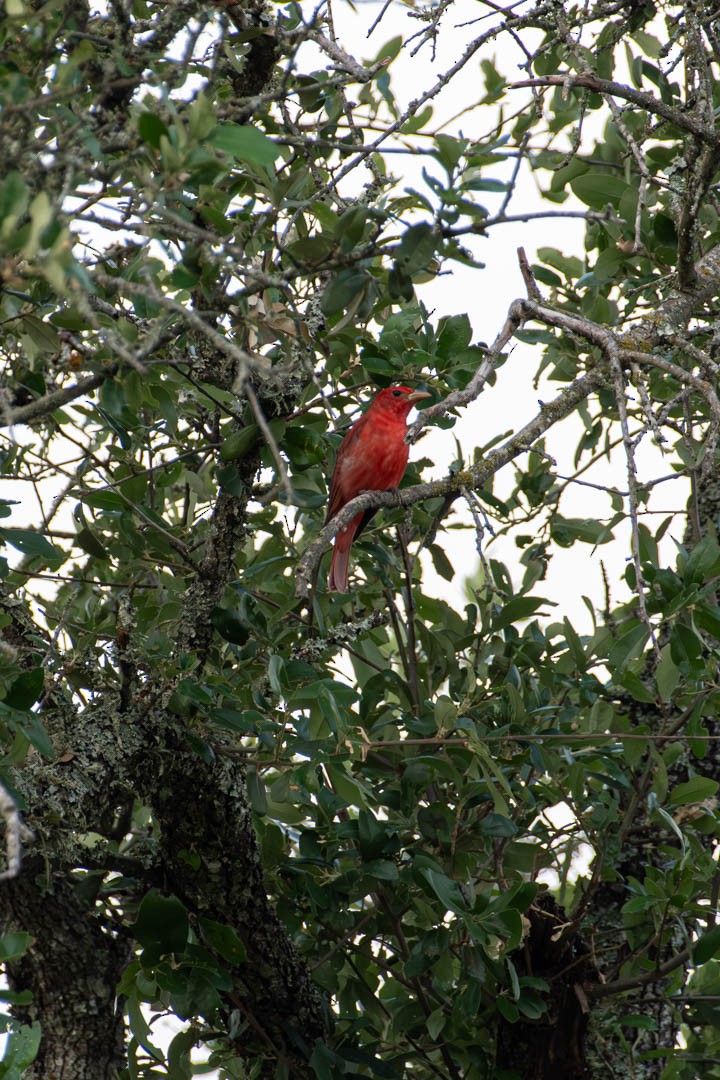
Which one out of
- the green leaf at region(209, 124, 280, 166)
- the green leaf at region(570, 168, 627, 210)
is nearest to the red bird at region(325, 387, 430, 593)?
the green leaf at region(570, 168, 627, 210)

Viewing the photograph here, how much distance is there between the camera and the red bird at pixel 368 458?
4.18 metres

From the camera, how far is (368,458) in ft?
15.0

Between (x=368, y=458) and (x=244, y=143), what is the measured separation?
112 inches

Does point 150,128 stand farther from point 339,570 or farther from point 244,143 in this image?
point 339,570

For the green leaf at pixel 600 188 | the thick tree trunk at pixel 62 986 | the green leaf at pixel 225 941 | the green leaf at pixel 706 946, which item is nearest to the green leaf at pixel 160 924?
the green leaf at pixel 225 941

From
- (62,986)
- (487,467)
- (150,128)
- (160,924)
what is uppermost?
(487,467)

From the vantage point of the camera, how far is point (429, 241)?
2070 mm

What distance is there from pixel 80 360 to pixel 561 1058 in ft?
7.69

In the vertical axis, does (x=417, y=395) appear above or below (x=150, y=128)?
above

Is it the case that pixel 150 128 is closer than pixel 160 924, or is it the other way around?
pixel 150 128

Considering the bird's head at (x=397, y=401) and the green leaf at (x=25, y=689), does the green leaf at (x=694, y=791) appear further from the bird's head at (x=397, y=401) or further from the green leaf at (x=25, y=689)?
the green leaf at (x=25, y=689)

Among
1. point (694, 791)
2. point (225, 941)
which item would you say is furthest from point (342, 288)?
point (694, 791)

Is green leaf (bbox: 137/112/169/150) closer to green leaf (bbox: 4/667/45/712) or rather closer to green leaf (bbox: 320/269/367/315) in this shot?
green leaf (bbox: 320/269/367/315)

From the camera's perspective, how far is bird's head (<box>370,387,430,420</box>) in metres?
4.18
